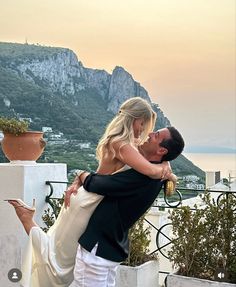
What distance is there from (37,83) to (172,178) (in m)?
4.10

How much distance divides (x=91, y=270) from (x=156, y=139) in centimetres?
60

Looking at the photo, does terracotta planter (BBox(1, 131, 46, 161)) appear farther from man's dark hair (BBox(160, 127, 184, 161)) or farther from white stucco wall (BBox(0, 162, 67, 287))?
man's dark hair (BBox(160, 127, 184, 161))

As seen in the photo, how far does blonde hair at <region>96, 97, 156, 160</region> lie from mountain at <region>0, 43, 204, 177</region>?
7.50 ft

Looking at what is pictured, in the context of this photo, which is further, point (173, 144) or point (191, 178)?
point (191, 178)

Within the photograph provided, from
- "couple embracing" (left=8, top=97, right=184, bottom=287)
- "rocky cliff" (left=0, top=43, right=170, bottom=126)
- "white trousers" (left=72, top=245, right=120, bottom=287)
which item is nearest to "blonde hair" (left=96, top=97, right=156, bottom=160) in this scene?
"couple embracing" (left=8, top=97, right=184, bottom=287)

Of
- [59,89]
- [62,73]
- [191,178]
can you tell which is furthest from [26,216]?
[62,73]

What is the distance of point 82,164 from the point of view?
12.7 ft

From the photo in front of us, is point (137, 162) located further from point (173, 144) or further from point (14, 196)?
point (14, 196)

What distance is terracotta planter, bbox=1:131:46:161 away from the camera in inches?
137

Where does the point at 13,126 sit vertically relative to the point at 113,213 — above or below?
above

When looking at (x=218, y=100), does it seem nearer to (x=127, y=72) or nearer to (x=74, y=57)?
(x=127, y=72)

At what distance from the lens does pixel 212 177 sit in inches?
153

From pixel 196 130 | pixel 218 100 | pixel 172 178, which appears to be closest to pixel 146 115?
pixel 172 178

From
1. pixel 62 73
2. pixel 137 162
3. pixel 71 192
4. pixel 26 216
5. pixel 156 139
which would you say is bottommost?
pixel 26 216
